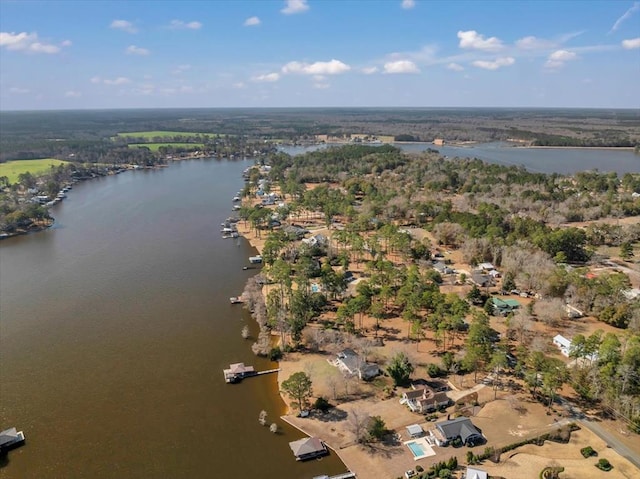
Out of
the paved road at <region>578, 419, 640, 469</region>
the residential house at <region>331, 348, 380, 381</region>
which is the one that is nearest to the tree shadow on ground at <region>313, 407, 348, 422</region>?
the residential house at <region>331, 348, 380, 381</region>

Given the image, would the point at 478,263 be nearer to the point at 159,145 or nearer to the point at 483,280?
the point at 483,280

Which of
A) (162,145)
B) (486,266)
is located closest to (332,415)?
(486,266)

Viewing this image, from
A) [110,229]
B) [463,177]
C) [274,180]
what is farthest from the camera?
[274,180]

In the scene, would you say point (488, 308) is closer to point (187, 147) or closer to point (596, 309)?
point (596, 309)

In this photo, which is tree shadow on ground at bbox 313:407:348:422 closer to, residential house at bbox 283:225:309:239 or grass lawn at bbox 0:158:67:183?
residential house at bbox 283:225:309:239

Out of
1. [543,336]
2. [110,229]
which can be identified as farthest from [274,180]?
[543,336]

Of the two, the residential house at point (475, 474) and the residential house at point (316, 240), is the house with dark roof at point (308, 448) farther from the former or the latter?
the residential house at point (316, 240)
